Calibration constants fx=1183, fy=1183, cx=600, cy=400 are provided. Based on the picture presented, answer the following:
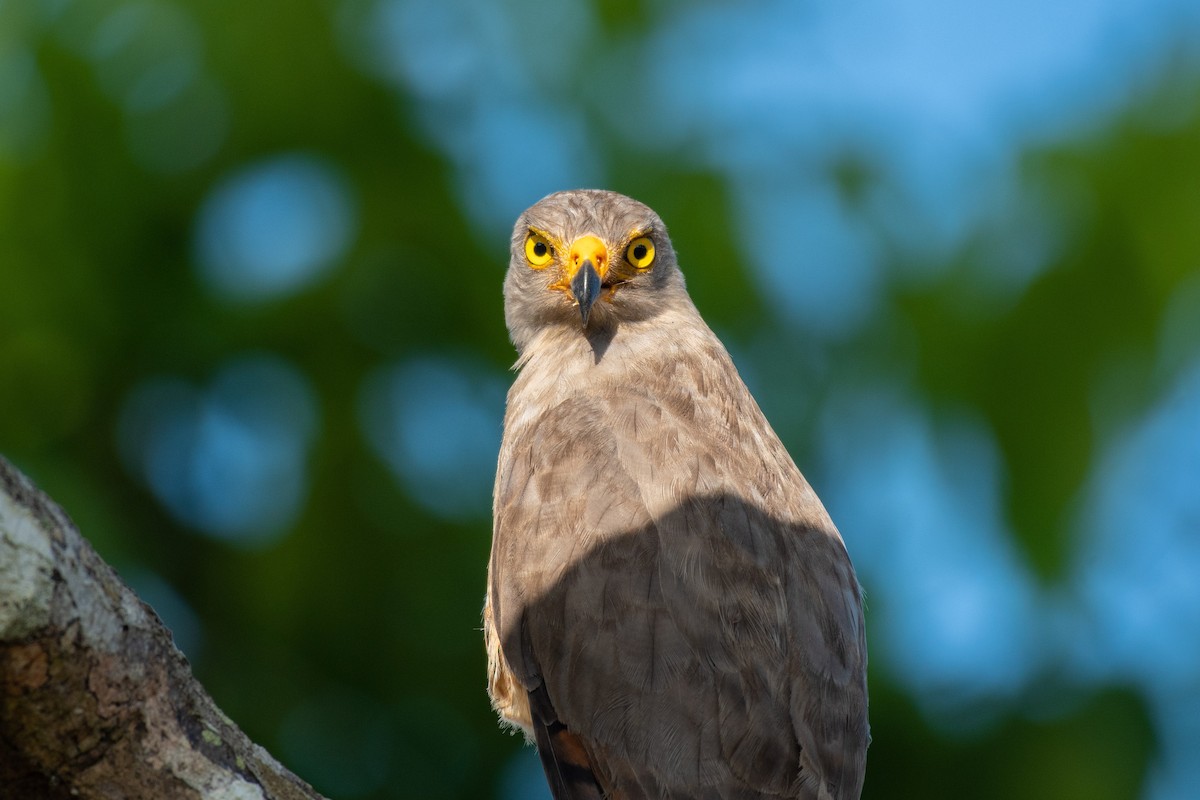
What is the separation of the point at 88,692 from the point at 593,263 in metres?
2.96

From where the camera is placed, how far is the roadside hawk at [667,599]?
12.6 ft

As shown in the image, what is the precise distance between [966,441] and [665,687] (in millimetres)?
7223

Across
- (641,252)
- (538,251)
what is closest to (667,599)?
(641,252)

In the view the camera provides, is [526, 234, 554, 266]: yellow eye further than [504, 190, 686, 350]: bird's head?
Yes

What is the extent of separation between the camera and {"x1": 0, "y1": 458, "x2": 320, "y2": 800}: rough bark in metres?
2.32

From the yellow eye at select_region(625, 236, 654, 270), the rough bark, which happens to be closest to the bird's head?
the yellow eye at select_region(625, 236, 654, 270)

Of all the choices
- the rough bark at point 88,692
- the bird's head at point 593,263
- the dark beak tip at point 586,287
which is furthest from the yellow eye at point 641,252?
the rough bark at point 88,692

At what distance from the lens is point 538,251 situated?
538cm

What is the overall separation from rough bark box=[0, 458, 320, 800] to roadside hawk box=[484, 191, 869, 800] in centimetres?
138

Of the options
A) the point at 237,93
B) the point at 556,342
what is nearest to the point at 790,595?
the point at 556,342

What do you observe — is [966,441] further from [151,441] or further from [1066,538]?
[151,441]

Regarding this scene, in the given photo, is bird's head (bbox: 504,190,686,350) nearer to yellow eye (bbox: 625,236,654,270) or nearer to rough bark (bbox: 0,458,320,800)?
yellow eye (bbox: 625,236,654,270)

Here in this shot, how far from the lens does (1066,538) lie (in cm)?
973

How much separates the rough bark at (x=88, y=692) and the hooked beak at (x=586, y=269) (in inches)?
97.1
